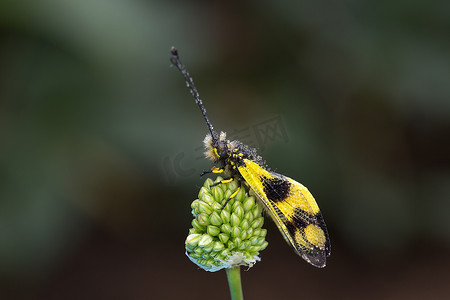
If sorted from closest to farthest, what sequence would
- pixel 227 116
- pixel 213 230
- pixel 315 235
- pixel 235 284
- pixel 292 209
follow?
pixel 235 284
pixel 213 230
pixel 315 235
pixel 292 209
pixel 227 116

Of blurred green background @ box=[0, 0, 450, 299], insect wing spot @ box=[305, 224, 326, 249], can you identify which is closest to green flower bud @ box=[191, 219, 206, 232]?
insect wing spot @ box=[305, 224, 326, 249]

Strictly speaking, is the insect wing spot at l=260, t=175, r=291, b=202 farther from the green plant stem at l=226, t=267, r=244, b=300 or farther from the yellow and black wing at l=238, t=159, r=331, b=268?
the green plant stem at l=226, t=267, r=244, b=300

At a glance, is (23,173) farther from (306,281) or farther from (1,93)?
(306,281)

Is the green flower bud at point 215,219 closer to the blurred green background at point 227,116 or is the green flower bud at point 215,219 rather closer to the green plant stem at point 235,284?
the green plant stem at point 235,284

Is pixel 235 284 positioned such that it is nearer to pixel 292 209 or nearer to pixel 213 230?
pixel 213 230

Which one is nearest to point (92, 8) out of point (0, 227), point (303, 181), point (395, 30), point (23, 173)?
point (23, 173)

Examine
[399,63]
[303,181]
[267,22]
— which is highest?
[267,22]

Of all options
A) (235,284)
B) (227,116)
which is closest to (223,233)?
(235,284)
